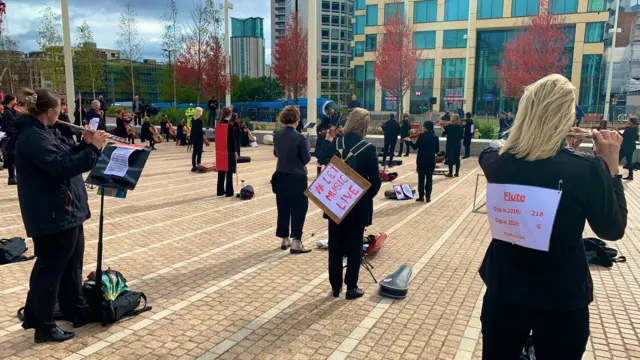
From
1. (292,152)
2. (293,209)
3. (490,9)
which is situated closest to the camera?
(292,152)

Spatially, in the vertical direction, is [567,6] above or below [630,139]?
above

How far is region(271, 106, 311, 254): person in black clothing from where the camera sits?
6684mm

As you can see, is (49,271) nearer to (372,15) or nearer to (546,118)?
(546,118)

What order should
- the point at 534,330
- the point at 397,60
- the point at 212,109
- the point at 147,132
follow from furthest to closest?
the point at 397,60
the point at 212,109
the point at 147,132
the point at 534,330

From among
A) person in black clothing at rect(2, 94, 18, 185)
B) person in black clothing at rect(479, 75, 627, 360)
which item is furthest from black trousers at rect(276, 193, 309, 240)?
person in black clothing at rect(2, 94, 18, 185)

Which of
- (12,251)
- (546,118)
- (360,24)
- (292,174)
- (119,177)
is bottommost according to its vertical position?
(12,251)

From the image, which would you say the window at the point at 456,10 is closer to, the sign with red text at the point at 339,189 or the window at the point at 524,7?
the window at the point at 524,7

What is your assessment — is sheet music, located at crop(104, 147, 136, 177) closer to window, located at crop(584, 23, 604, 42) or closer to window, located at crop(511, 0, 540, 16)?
window, located at crop(511, 0, 540, 16)

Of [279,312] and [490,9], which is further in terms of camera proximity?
[490,9]

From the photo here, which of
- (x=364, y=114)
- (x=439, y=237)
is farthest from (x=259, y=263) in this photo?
(x=439, y=237)

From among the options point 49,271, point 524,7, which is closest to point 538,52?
point 524,7

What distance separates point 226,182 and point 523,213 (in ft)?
31.4

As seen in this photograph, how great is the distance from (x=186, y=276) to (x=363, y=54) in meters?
67.7

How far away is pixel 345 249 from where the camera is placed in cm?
530
